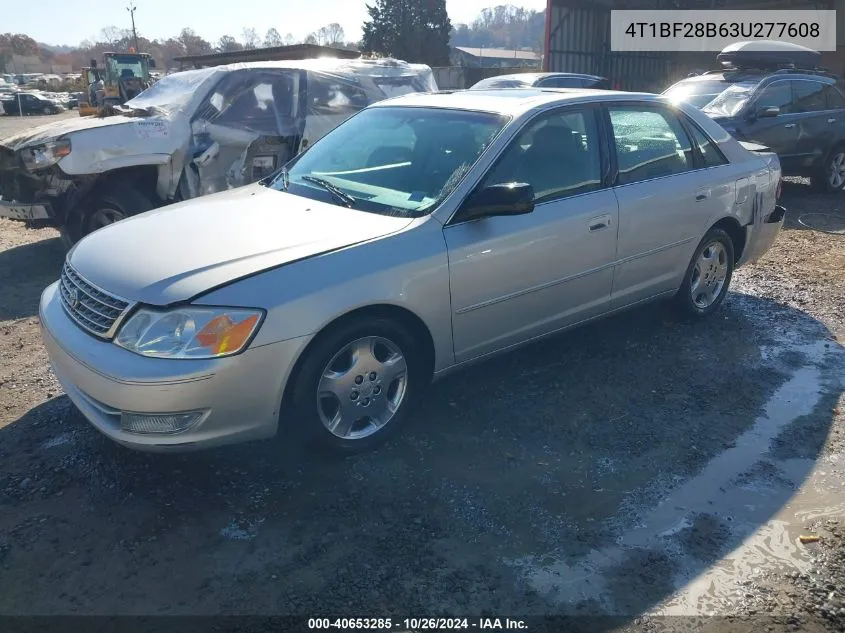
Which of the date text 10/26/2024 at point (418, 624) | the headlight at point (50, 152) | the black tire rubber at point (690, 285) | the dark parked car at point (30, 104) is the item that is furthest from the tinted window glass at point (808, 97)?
the dark parked car at point (30, 104)

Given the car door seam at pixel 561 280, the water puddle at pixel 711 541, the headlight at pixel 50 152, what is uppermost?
the headlight at pixel 50 152

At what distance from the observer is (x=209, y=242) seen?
3.29 meters

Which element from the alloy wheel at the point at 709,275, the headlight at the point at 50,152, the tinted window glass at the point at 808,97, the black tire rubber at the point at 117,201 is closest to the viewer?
the alloy wheel at the point at 709,275

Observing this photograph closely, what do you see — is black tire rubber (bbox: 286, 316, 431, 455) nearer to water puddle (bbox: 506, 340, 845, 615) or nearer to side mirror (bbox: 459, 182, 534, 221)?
side mirror (bbox: 459, 182, 534, 221)

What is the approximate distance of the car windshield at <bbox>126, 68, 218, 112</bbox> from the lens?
22.5ft

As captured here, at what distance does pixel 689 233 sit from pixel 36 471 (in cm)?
406

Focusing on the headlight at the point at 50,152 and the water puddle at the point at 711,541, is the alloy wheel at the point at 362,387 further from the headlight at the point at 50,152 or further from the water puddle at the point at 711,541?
the headlight at the point at 50,152

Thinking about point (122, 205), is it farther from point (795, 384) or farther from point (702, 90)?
point (702, 90)

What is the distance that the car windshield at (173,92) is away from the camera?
6.84 meters

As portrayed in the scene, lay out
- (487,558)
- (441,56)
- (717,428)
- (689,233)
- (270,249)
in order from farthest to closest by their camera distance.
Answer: (441,56) → (689,233) → (717,428) → (270,249) → (487,558)

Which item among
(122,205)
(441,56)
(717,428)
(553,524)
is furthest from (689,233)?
(441,56)

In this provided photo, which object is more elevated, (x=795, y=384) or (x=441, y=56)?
(x=441, y=56)

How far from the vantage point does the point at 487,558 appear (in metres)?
2.72

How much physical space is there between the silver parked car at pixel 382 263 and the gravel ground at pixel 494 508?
35 cm
